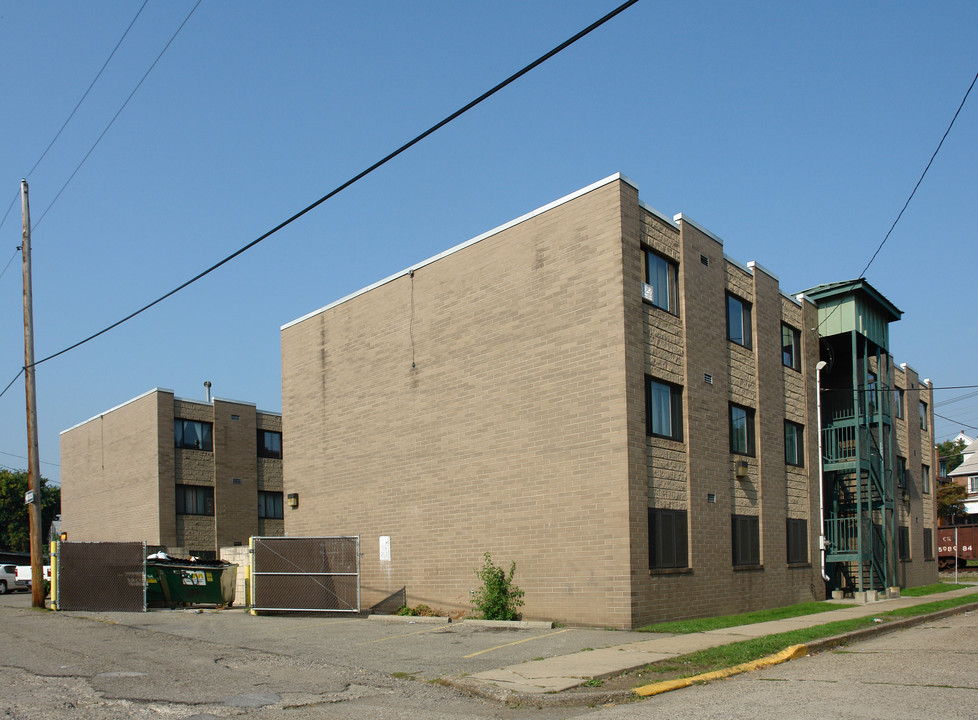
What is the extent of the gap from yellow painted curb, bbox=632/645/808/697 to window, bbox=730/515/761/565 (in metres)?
8.24

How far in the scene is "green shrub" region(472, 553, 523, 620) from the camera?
764 inches

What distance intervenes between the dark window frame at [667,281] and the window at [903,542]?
17747 mm

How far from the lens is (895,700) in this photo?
965 centimetres

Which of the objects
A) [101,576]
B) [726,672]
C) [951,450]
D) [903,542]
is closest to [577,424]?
[726,672]

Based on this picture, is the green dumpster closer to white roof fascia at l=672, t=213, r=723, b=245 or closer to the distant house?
white roof fascia at l=672, t=213, r=723, b=245

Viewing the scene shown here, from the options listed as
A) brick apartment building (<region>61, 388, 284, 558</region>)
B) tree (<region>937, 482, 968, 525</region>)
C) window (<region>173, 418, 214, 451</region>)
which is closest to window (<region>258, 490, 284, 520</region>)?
brick apartment building (<region>61, 388, 284, 558</region>)

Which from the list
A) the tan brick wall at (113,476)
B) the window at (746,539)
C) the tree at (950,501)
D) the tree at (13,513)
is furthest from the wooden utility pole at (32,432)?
the tree at (950,501)

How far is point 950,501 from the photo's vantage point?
2854 inches

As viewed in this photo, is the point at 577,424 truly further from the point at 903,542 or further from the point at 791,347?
the point at 903,542

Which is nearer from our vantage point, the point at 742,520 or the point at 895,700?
the point at 895,700

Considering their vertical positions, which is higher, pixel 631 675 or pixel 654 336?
pixel 654 336

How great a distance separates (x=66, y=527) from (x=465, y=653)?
39216 mm

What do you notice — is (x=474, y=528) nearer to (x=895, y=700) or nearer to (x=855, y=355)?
(x=895, y=700)

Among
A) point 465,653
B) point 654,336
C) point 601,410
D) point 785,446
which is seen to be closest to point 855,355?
point 785,446
